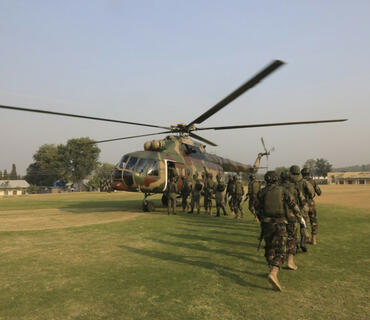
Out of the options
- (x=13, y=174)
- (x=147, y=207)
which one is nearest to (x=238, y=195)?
(x=147, y=207)

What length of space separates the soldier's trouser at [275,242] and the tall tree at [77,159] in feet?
267

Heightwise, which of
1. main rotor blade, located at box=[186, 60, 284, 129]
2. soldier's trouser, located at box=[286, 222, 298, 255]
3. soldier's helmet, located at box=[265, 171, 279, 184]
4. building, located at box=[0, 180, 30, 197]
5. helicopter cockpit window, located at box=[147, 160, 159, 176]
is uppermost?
main rotor blade, located at box=[186, 60, 284, 129]

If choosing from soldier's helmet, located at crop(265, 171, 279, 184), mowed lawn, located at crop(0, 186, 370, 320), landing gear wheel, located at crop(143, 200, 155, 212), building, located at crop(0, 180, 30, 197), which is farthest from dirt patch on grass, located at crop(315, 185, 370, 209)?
building, located at crop(0, 180, 30, 197)

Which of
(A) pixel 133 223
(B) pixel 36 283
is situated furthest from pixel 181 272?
(A) pixel 133 223

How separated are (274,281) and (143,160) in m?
9.60

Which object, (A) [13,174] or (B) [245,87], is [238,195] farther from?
(A) [13,174]

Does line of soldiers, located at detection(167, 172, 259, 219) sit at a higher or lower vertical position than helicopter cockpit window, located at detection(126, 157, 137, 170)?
lower

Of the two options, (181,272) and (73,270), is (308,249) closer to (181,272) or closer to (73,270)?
(181,272)

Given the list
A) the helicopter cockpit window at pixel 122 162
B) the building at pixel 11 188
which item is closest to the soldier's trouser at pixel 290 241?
the helicopter cockpit window at pixel 122 162

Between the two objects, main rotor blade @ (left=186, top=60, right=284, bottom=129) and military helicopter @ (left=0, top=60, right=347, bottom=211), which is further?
military helicopter @ (left=0, top=60, right=347, bottom=211)

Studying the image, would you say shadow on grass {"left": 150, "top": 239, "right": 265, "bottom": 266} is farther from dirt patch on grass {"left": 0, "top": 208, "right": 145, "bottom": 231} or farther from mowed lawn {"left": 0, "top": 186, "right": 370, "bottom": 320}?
dirt patch on grass {"left": 0, "top": 208, "right": 145, "bottom": 231}

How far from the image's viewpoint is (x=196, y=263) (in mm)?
5688

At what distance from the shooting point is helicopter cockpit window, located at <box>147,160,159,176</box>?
13.0 m

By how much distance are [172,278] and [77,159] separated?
82.6 m
